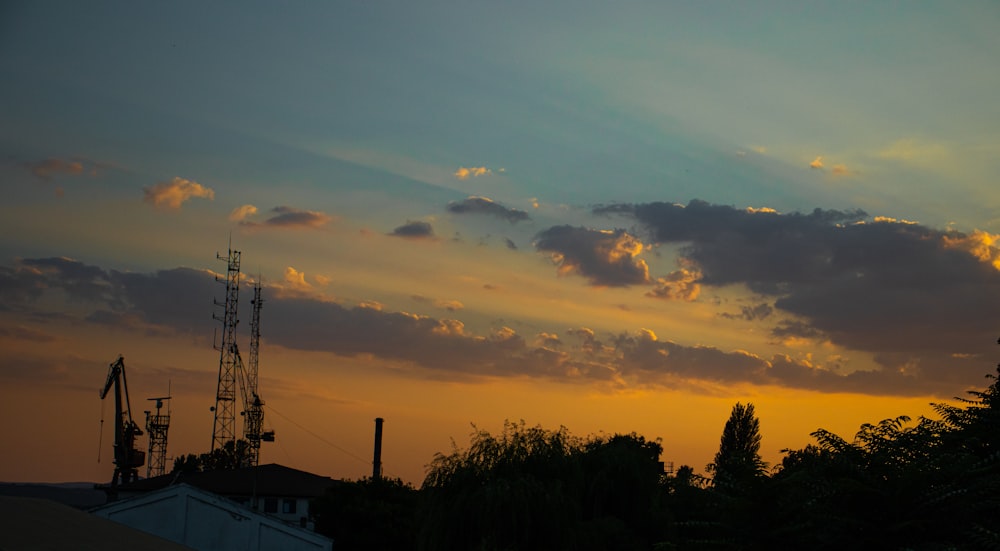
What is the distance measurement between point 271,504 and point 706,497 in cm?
7998

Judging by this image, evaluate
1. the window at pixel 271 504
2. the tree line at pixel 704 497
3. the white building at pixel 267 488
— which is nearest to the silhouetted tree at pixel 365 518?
the tree line at pixel 704 497

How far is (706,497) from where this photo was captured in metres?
25.7

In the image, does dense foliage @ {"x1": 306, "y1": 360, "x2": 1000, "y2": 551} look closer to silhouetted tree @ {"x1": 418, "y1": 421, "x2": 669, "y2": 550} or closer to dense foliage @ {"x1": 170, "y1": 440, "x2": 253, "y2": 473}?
silhouetted tree @ {"x1": 418, "y1": 421, "x2": 669, "y2": 550}

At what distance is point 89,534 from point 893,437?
83.8 ft

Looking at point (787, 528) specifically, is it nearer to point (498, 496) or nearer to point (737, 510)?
point (737, 510)

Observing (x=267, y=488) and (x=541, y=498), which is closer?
(x=541, y=498)

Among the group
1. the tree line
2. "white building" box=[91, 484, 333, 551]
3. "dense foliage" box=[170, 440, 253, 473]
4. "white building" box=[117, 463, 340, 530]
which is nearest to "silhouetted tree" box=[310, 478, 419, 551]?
the tree line

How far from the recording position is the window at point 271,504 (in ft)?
323

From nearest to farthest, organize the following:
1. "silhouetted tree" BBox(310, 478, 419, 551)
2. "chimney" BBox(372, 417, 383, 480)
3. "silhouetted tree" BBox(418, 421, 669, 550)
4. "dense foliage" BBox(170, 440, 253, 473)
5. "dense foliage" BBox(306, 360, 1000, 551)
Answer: "dense foliage" BBox(306, 360, 1000, 551) → "silhouetted tree" BBox(418, 421, 669, 550) → "silhouetted tree" BBox(310, 478, 419, 551) → "chimney" BBox(372, 417, 383, 480) → "dense foliage" BBox(170, 440, 253, 473)

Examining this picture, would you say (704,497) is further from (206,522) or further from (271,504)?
(271,504)

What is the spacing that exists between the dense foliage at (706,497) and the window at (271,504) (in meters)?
24.8

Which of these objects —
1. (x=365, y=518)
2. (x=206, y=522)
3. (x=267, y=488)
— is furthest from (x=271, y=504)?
(x=206, y=522)

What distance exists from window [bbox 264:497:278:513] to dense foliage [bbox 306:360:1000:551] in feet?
81.2

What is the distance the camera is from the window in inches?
3873
